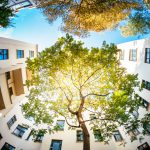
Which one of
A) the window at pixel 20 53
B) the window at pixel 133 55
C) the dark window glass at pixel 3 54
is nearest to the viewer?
the dark window glass at pixel 3 54

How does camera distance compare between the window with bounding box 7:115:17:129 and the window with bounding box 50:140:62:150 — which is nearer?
the window with bounding box 50:140:62:150

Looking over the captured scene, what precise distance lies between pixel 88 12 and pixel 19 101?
Answer: 47.7 feet

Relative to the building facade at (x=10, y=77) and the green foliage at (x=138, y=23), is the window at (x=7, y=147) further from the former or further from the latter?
the green foliage at (x=138, y=23)

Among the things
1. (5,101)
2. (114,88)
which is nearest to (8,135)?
(5,101)

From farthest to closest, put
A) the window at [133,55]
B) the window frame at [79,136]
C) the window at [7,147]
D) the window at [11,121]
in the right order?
the window at [133,55]
the window at [11,121]
the window frame at [79,136]
the window at [7,147]

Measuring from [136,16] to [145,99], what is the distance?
9.58 m

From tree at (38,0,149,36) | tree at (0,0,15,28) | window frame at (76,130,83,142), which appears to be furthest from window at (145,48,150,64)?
tree at (0,0,15,28)

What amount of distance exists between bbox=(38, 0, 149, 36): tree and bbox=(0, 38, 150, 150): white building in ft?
18.6

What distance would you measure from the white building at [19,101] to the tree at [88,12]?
5.66 m

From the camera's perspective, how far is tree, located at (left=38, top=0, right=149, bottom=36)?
47.9 ft

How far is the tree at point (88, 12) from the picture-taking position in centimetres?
1460

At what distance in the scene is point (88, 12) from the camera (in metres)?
14.8

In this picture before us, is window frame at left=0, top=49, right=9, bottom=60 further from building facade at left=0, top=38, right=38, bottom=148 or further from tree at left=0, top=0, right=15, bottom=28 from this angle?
tree at left=0, top=0, right=15, bottom=28

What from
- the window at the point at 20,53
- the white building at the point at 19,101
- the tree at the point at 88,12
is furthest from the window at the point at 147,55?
the window at the point at 20,53
